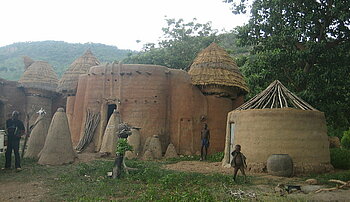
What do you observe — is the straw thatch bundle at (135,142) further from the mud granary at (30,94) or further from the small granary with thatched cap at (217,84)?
the mud granary at (30,94)

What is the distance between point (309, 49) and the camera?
14.6 meters

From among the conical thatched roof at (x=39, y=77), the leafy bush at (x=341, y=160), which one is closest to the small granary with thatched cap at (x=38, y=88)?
the conical thatched roof at (x=39, y=77)

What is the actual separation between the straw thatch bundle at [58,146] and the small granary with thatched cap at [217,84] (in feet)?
25.7

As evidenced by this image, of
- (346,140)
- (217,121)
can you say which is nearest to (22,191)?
(217,121)

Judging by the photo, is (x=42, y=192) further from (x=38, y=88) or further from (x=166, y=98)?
(x=38, y=88)

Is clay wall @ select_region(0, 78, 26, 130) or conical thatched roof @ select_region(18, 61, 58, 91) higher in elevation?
conical thatched roof @ select_region(18, 61, 58, 91)

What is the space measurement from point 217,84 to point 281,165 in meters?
7.92

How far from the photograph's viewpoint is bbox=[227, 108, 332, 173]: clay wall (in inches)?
434

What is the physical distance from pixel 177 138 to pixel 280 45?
A: 7000mm

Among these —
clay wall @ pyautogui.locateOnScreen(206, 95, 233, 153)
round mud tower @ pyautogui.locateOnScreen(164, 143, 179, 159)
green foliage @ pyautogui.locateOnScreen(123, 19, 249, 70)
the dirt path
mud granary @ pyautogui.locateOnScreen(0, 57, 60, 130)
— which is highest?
green foliage @ pyautogui.locateOnScreen(123, 19, 249, 70)

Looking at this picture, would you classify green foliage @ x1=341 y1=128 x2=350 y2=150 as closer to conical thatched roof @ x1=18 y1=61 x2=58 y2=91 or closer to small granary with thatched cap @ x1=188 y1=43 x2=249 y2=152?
small granary with thatched cap @ x1=188 y1=43 x2=249 y2=152

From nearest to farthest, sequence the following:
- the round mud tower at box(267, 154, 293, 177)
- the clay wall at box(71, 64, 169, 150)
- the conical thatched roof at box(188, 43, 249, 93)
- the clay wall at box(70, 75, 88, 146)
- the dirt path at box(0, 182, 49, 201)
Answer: the dirt path at box(0, 182, 49, 201)
the round mud tower at box(267, 154, 293, 177)
the clay wall at box(71, 64, 169, 150)
the conical thatched roof at box(188, 43, 249, 93)
the clay wall at box(70, 75, 88, 146)

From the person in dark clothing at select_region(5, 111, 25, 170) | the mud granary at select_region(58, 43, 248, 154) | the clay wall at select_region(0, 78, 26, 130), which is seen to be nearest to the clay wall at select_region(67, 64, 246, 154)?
the mud granary at select_region(58, 43, 248, 154)

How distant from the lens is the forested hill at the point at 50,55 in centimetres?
4916
